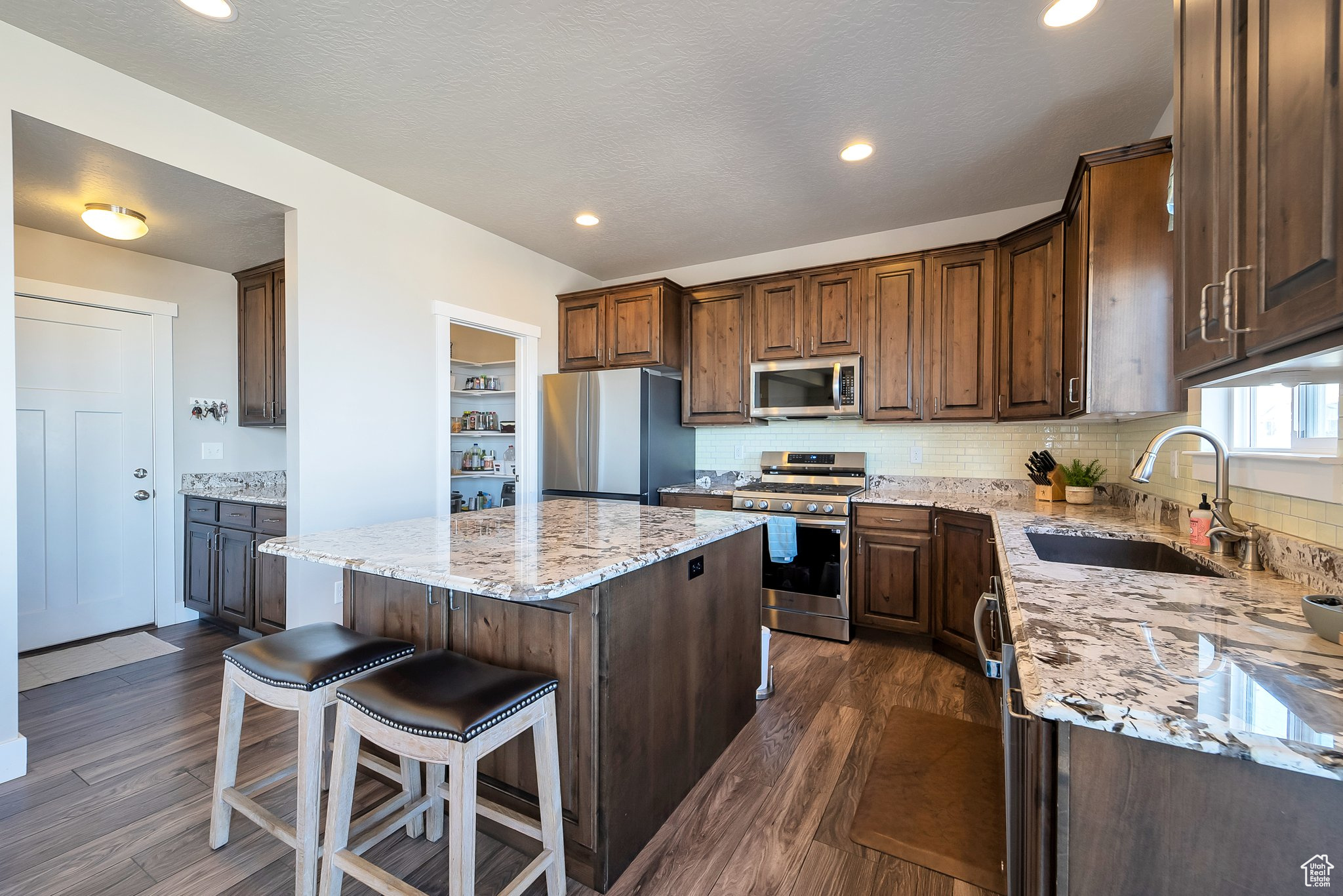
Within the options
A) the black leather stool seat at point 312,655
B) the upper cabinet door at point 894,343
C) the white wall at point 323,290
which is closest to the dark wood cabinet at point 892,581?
the upper cabinet door at point 894,343

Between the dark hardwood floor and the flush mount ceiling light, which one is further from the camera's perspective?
the flush mount ceiling light

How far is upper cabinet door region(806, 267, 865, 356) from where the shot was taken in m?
3.61

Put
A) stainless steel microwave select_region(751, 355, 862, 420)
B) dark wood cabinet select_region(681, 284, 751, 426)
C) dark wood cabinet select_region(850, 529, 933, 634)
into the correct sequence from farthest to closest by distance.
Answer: dark wood cabinet select_region(681, 284, 751, 426) → stainless steel microwave select_region(751, 355, 862, 420) → dark wood cabinet select_region(850, 529, 933, 634)

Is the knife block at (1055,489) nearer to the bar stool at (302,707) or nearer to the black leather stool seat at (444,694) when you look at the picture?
the black leather stool seat at (444,694)

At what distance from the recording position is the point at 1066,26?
186 centimetres

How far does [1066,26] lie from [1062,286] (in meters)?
1.21

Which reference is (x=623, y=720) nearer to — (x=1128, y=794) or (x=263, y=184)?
(x=1128, y=794)

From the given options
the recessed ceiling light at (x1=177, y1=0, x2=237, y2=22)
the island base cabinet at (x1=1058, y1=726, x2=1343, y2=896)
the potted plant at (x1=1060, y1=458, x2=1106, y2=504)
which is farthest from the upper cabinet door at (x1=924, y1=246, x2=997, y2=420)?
the recessed ceiling light at (x1=177, y1=0, x2=237, y2=22)

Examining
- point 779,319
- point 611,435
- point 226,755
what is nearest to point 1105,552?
point 779,319

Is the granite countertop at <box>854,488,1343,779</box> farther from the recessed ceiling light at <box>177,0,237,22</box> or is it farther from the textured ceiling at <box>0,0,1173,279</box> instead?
the recessed ceiling light at <box>177,0,237,22</box>

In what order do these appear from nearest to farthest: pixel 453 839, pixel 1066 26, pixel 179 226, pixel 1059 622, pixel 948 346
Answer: pixel 1059 622, pixel 453 839, pixel 1066 26, pixel 179 226, pixel 948 346

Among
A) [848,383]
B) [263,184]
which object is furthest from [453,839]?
[848,383]

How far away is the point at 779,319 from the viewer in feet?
12.7

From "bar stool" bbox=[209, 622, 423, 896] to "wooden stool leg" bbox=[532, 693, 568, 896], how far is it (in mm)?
523
